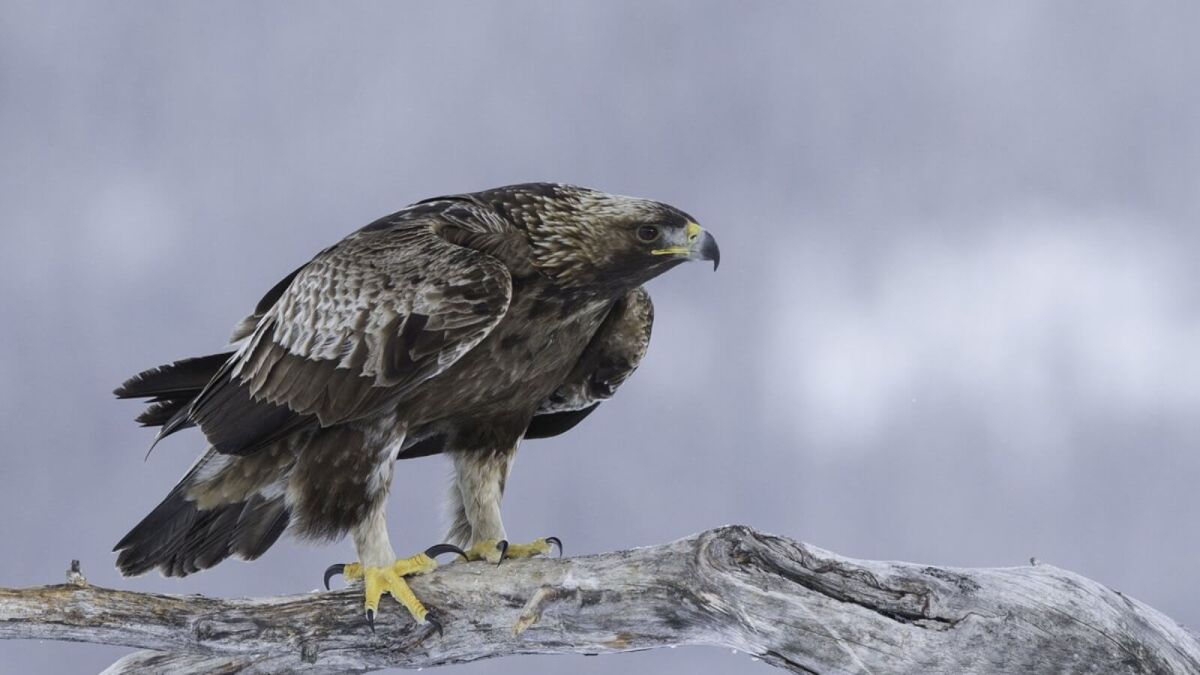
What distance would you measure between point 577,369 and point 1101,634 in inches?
123

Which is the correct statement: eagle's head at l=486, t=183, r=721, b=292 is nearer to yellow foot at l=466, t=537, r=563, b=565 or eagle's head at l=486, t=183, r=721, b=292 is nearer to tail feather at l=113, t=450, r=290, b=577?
yellow foot at l=466, t=537, r=563, b=565

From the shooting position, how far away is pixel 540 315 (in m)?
6.51

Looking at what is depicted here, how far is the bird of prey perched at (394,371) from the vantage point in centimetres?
614

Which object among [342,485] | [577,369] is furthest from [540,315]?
[342,485]

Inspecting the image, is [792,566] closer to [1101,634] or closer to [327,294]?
[1101,634]

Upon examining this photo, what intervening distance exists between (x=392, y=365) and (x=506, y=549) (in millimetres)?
1346

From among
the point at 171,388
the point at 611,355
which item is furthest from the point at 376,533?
the point at 611,355

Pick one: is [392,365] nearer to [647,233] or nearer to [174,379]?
[647,233]

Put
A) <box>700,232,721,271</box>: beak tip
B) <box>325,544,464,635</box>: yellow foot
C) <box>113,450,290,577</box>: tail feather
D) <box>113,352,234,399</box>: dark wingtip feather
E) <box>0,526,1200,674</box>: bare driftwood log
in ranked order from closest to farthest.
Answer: <box>0,526,1200,674</box>: bare driftwood log
<box>325,544,464,635</box>: yellow foot
<box>700,232,721,271</box>: beak tip
<box>113,450,290,577</box>: tail feather
<box>113,352,234,399</box>: dark wingtip feather

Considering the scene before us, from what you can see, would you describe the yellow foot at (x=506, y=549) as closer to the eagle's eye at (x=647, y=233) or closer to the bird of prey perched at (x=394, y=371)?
the bird of prey perched at (x=394, y=371)

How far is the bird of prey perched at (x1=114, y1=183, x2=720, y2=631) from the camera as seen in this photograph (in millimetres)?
6141

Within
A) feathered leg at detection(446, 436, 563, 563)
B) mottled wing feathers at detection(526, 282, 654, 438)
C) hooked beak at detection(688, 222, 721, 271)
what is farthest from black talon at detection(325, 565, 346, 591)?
hooked beak at detection(688, 222, 721, 271)

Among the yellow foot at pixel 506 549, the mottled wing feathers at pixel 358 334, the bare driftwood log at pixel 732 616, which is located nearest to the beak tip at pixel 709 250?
the mottled wing feathers at pixel 358 334

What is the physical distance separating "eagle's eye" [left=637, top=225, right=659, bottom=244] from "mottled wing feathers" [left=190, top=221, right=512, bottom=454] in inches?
29.6
